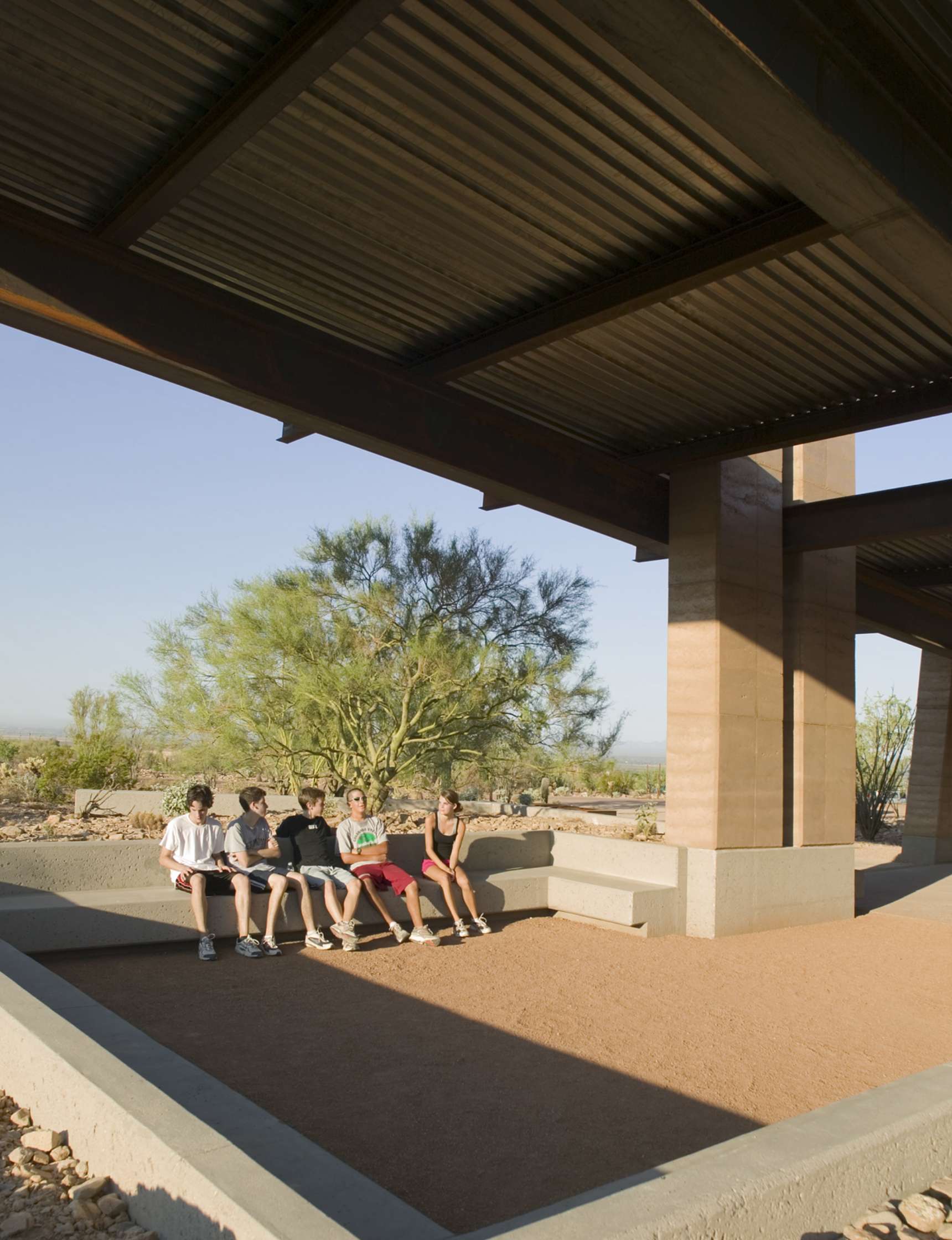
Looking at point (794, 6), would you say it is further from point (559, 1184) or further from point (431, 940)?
point (431, 940)

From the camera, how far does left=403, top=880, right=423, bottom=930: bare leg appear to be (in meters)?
8.30

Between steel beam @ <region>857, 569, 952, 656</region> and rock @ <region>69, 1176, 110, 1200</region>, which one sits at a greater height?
steel beam @ <region>857, 569, 952, 656</region>

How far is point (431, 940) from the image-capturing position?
8.21 meters

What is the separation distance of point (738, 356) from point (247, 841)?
5290mm

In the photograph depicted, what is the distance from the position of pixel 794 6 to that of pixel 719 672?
6557mm

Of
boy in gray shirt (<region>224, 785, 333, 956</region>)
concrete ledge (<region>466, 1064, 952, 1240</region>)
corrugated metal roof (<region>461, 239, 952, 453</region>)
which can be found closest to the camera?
concrete ledge (<region>466, 1064, 952, 1240</region>)

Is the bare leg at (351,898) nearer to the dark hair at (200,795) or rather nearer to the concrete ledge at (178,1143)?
the dark hair at (200,795)

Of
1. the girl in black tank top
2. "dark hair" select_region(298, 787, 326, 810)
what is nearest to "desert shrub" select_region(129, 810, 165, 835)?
"dark hair" select_region(298, 787, 326, 810)

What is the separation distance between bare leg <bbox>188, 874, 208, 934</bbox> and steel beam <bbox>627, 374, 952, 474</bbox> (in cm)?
576

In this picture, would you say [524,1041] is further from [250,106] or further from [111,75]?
[111,75]

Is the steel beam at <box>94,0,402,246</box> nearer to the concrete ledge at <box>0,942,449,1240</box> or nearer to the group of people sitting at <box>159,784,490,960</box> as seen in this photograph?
the group of people sitting at <box>159,784,490,960</box>

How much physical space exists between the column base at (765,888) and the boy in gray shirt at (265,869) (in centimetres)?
360

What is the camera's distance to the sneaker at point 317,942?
778 cm

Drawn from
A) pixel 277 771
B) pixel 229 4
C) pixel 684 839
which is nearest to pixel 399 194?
pixel 229 4
